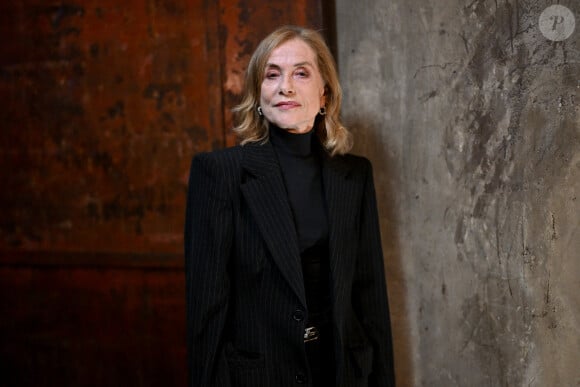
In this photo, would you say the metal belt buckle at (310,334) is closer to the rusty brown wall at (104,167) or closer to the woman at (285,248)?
the woman at (285,248)

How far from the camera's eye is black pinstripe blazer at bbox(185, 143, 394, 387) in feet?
5.41

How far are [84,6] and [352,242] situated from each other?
5.57ft

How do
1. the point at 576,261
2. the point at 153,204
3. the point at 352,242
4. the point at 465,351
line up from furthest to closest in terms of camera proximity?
the point at 153,204 → the point at 465,351 → the point at 576,261 → the point at 352,242

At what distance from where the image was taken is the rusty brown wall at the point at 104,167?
8.03 feet

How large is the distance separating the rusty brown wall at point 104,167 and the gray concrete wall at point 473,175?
624mm

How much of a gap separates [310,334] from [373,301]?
11.9 inches

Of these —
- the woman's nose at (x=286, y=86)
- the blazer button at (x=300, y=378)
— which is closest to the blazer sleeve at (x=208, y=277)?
the blazer button at (x=300, y=378)

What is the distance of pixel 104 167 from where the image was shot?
260 centimetres

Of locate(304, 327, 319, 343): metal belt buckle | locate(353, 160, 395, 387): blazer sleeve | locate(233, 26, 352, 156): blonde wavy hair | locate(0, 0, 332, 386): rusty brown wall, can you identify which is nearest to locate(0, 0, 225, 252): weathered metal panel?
locate(0, 0, 332, 386): rusty brown wall

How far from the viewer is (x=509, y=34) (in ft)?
6.80

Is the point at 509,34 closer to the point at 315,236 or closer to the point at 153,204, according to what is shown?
the point at 315,236

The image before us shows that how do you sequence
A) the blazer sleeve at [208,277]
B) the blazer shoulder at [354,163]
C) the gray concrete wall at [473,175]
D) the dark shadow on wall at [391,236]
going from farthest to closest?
the dark shadow on wall at [391,236] → the gray concrete wall at [473,175] → the blazer shoulder at [354,163] → the blazer sleeve at [208,277]

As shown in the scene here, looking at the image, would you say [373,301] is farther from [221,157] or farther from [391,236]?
[221,157]

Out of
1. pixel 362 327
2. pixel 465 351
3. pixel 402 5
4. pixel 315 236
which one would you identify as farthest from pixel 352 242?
pixel 402 5
